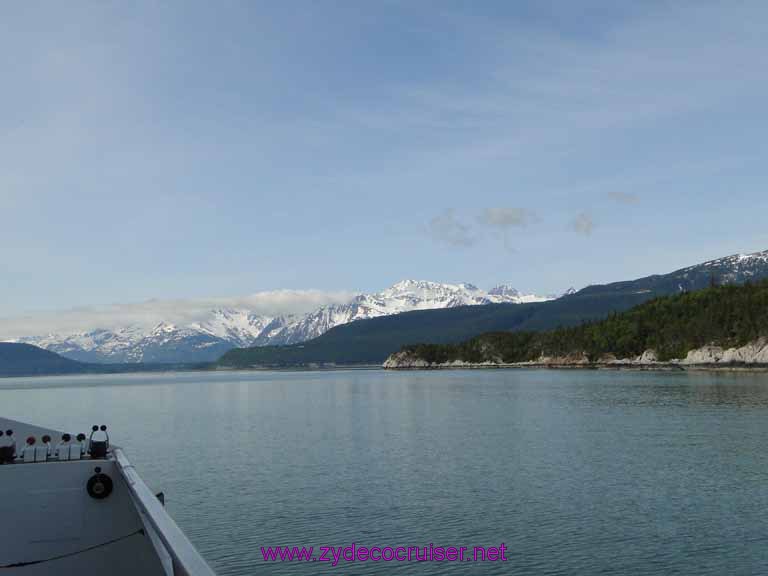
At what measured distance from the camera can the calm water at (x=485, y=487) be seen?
112 ft

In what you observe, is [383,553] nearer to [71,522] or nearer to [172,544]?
[71,522]

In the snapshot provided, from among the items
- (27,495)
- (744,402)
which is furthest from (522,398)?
(27,495)

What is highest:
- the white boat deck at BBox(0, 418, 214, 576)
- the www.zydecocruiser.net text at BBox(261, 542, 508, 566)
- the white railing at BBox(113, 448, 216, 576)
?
the white railing at BBox(113, 448, 216, 576)

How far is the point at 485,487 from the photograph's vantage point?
1949 inches

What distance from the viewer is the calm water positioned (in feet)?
112

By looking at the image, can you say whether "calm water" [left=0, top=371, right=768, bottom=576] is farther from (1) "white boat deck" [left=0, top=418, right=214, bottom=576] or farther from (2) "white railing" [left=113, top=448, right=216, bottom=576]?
(2) "white railing" [left=113, top=448, right=216, bottom=576]

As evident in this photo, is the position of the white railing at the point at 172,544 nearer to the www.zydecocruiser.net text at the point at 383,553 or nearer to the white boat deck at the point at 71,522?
the white boat deck at the point at 71,522

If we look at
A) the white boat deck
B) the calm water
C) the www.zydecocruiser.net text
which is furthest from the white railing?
the calm water

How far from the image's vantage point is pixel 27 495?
26.9 metres

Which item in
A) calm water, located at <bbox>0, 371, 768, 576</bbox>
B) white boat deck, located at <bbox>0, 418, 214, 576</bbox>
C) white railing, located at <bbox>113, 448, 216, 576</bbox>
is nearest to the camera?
white railing, located at <bbox>113, 448, 216, 576</bbox>

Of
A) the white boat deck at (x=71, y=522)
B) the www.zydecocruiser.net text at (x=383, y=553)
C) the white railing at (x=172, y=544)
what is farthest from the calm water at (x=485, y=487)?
the white railing at (x=172, y=544)

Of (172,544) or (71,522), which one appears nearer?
(172,544)

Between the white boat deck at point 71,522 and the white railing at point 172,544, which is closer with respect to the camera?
the white railing at point 172,544

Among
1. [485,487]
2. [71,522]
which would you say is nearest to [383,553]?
[71,522]
